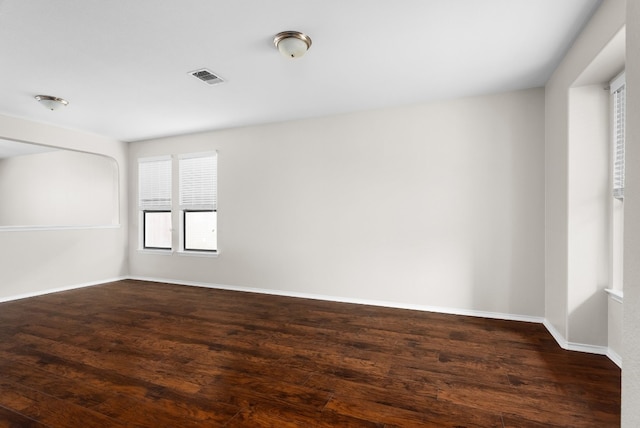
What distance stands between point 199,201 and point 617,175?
5.44 m

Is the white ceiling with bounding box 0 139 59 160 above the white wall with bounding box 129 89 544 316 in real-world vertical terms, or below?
above

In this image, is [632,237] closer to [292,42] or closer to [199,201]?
[292,42]

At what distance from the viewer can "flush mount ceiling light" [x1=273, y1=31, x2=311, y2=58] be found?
245 cm

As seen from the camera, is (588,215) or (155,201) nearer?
(588,215)

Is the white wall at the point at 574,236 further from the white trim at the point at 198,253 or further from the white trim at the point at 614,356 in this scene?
the white trim at the point at 198,253

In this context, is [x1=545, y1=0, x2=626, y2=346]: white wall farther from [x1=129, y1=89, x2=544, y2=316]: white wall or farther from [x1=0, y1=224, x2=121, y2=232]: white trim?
[x1=0, y1=224, x2=121, y2=232]: white trim

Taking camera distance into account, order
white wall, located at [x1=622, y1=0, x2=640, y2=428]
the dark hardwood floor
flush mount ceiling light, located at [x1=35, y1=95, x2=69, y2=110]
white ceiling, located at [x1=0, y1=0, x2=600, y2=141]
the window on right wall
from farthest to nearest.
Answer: flush mount ceiling light, located at [x1=35, y1=95, x2=69, y2=110]
the window on right wall
white ceiling, located at [x1=0, y1=0, x2=600, y2=141]
the dark hardwood floor
white wall, located at [x1=622, y1=0, x2=640, y2=428]

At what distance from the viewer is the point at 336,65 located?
2988 millimetres

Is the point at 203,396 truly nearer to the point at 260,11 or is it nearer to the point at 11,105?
the point at 260,11

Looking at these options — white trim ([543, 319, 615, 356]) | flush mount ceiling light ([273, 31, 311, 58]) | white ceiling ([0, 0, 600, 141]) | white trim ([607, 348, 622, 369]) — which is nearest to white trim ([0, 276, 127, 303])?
white ceiling ([0, 0, 600, 141])

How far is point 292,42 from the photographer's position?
2477 mm

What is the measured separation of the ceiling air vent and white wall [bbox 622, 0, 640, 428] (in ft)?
10.4

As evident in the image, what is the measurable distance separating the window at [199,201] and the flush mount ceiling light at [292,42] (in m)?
3.12

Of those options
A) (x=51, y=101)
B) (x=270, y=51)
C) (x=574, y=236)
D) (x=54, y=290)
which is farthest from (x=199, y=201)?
(x=574, y=236)
